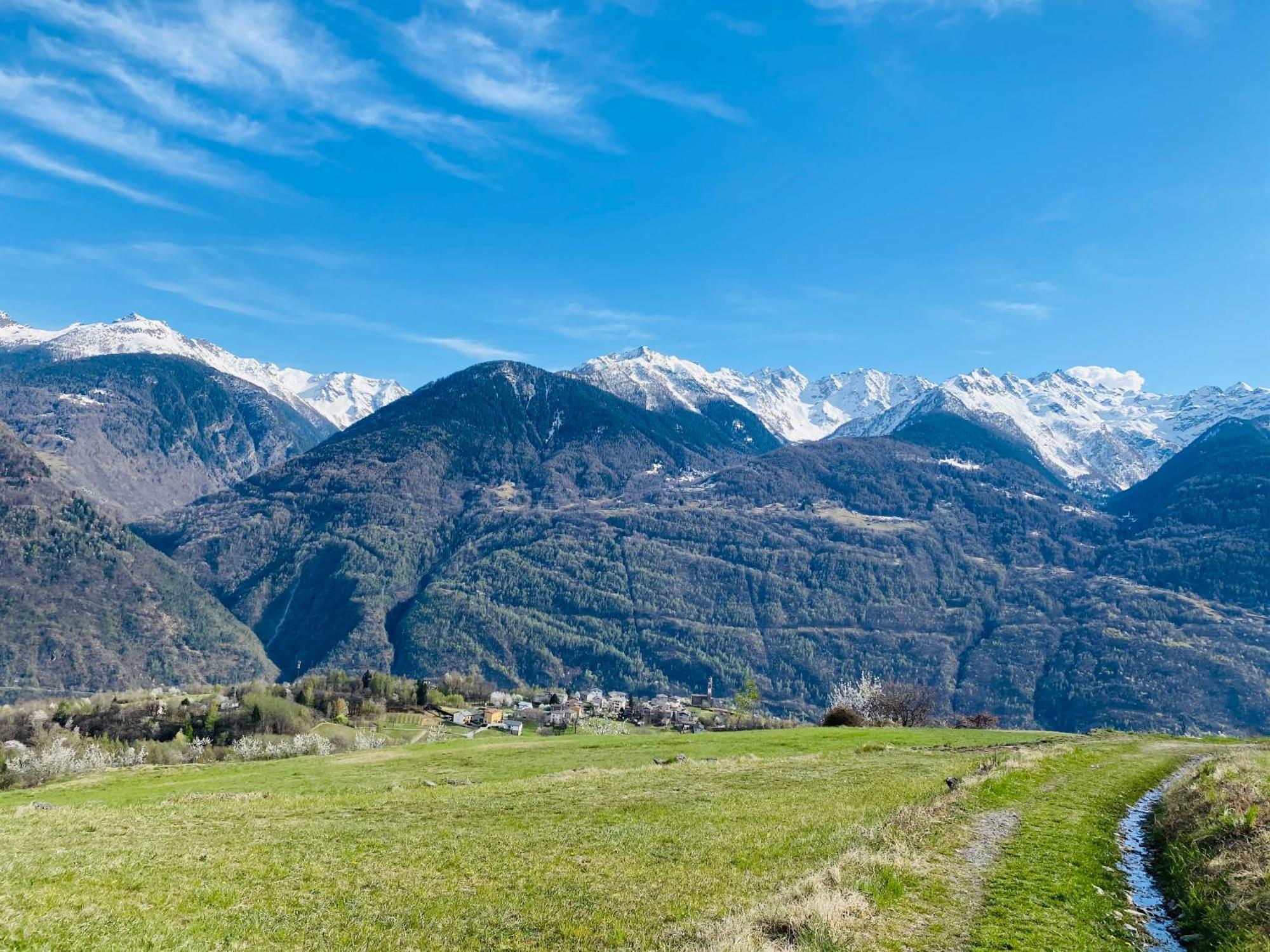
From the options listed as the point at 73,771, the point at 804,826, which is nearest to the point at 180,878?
the point at 804,826

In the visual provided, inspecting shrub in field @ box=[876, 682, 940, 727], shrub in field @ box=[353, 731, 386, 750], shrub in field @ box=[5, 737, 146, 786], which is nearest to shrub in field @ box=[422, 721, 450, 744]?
shrub in field @ box=[353, 731, 386, 750]

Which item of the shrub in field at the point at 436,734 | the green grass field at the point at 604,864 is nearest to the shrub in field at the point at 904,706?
the green grass field at the point at 604,864

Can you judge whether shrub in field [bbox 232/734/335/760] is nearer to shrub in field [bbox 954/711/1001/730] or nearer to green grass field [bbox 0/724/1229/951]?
green grass field [bbox 0/724/1229/951]

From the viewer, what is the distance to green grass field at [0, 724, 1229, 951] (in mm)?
15891

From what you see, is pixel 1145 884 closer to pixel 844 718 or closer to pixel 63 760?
pixel 844 718

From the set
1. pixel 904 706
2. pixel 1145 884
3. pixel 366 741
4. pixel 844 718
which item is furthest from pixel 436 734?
pixel 1145 884

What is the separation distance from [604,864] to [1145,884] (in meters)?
14.8

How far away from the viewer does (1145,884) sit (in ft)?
68.1

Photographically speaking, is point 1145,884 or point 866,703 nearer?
point 1145,884

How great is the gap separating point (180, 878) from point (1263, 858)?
2770 cm

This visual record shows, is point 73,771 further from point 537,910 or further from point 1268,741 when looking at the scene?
point 1268,741

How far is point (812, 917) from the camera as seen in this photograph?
599 inches

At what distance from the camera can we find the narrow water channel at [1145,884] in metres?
16.9

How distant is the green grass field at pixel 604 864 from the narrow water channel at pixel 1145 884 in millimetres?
542
